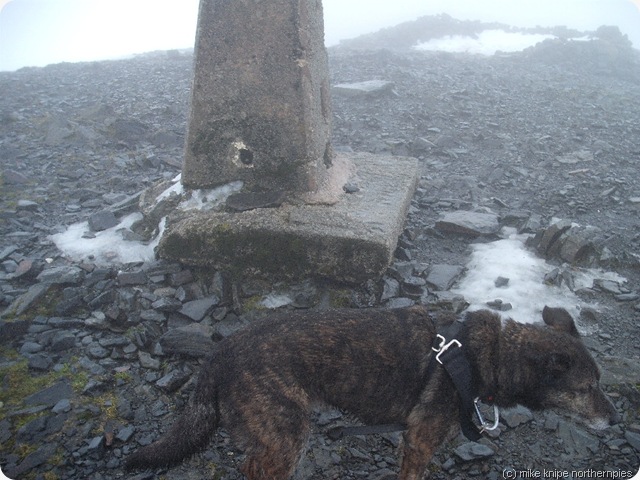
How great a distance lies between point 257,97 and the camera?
5512mm

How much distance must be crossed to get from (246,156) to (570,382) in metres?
3.99

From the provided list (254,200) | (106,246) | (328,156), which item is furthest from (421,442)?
(106,246)

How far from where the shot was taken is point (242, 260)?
543 cm

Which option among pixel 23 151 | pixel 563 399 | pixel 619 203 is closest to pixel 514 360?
pixel 563 399

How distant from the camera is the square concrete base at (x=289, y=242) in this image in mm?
5258

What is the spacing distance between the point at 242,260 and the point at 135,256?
149 cm

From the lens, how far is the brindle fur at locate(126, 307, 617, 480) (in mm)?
3156

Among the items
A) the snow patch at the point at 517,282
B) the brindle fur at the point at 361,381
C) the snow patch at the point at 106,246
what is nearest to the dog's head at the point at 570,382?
the brindle fur at the point at 361,381

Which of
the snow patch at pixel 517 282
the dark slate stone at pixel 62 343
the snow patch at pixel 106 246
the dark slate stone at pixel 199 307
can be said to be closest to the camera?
the dark slate stone at pixel 62 343

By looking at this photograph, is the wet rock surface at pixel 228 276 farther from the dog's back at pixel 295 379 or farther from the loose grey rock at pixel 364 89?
the dog's back at pixel 295 379

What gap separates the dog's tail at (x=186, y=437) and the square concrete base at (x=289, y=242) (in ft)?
7.45

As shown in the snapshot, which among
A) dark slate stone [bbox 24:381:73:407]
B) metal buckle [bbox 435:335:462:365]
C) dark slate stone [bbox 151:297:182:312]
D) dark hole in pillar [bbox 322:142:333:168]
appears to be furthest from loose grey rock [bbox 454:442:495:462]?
dark hole in pillar [bbox 322:142:333:168]

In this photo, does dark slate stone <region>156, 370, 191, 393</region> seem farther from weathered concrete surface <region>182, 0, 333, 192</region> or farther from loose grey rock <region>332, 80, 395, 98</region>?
loose grey rock <region>332, 80, 395, 98</region>

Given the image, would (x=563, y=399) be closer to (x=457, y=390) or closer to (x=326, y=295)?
(x=457, y=390)
